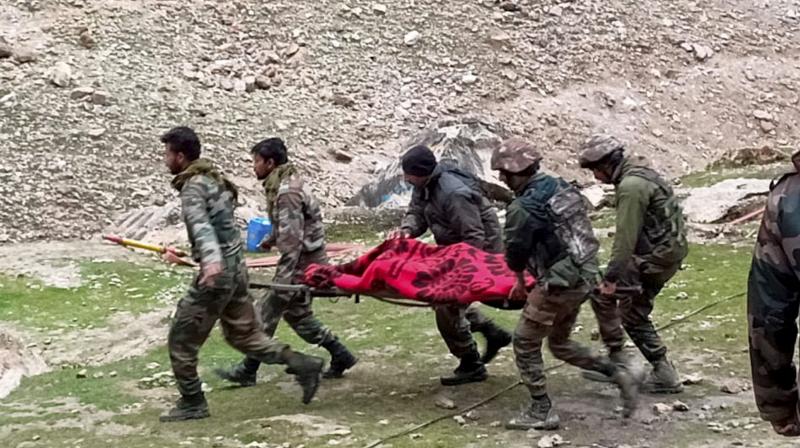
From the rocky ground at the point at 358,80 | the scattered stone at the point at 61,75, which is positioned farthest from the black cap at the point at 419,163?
the scattered stone at the point at 61,75

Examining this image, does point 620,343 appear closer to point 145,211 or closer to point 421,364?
point 421,364

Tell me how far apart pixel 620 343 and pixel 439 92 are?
14.7 meters

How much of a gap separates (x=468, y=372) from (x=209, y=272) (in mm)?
1902

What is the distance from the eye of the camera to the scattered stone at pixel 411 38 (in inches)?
863

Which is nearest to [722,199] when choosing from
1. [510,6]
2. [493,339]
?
[493,339]

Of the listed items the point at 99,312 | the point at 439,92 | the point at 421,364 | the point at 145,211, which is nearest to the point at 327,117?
the point at 439,92

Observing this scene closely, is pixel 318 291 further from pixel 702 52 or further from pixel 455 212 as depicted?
pixel 702 52

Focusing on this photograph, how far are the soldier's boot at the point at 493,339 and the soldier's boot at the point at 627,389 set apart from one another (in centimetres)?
123

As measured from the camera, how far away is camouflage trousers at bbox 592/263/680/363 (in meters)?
6.50

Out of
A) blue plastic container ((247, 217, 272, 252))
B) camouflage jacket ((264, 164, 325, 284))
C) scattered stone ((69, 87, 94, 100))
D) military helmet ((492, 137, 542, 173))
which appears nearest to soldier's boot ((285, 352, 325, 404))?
camouflage jacket ((264, 164, 325, 284))

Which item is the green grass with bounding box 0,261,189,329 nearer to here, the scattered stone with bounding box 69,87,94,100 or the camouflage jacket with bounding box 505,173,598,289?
the camouflage jacket with bounding box 505,173,598,289

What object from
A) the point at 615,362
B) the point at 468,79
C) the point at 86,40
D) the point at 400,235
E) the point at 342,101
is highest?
the point at 86,40

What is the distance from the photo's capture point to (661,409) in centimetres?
643

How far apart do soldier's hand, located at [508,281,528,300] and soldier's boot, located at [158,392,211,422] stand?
193cm
